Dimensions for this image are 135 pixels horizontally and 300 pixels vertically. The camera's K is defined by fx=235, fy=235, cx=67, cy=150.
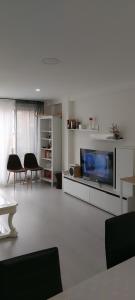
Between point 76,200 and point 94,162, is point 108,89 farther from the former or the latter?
point 76,200

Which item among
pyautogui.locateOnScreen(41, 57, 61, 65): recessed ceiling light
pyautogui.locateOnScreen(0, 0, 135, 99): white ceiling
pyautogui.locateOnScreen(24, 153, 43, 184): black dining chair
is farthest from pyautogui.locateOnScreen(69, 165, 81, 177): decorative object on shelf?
pyautogui.locateOnScreen(41, 57, 61, 65): recessed ceiling light

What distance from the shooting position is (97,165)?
4828 mm

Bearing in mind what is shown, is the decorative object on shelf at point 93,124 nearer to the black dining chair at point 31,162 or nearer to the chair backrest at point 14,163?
the black dining chair at point 31,162

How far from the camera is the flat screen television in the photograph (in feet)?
14.9

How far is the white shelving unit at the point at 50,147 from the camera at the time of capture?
6.19 metres

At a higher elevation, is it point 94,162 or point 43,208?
point 94,162

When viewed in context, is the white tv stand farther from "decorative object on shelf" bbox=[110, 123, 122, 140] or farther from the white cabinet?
"decorative object on shelf" bbox=[110, 123, 122, 140]

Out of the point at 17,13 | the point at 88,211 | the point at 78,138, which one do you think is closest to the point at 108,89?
the point at 78,138

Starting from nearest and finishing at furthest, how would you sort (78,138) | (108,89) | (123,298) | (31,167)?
(123,298)
(108,89)
(78,138)
(31,167)

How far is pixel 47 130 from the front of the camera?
22.6 feet

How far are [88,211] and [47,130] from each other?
321 cm

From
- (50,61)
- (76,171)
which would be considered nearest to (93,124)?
(76,171)

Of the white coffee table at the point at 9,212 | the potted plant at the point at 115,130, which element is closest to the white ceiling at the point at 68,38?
the potted plant at the point at 115,130

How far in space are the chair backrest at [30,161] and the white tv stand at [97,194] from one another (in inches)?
48.8
